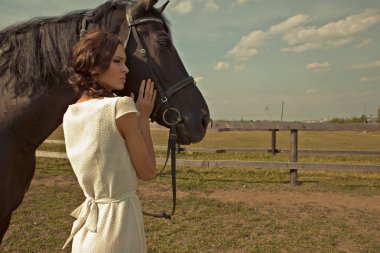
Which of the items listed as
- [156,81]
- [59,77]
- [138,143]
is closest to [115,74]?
[138,143]

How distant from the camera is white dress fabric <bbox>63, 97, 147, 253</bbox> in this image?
4.08ft

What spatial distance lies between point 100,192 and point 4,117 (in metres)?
1.13

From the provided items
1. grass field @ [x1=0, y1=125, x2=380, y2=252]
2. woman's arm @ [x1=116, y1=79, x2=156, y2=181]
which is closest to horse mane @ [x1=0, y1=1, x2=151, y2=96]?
woman's arm @ [x1=116, y1=79, x2=156, y2=181]

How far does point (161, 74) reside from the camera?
197 centimetres

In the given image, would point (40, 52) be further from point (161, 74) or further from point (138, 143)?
point (138, 143)

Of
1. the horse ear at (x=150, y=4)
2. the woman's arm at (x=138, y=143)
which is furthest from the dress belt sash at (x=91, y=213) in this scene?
the horse ear at (x=150, y=4)

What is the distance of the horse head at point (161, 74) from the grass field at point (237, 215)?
2.84 meters

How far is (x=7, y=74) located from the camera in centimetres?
206

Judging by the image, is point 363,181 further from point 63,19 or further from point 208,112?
point 63,19

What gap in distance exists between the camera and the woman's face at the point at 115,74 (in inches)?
53.1

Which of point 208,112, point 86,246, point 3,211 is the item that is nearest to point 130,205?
point 86,246

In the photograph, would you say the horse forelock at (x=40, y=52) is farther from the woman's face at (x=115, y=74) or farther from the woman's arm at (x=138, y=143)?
the woman's arm at (x=138, y=143)

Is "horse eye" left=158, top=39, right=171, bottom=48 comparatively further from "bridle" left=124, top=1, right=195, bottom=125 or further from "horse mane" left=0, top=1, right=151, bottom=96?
"horse mane" left=0, top=1, right=151, bottom=96

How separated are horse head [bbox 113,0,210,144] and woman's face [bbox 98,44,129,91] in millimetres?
557
